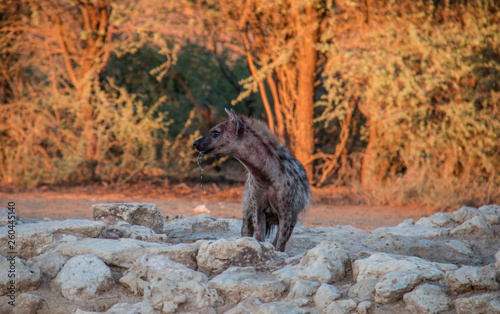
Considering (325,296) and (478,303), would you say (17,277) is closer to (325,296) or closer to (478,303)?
(325,296)

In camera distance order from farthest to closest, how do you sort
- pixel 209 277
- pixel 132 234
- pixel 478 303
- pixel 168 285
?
pixel 132 234 < pixel 209 277 < pixel 168 285 < pixel 478 303

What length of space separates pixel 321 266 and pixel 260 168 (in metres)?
1.33

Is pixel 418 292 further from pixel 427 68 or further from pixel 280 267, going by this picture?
pixel 427 68

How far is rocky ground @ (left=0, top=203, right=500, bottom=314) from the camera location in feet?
12.1

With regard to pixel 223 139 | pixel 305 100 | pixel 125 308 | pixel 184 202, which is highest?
pixel 305 100

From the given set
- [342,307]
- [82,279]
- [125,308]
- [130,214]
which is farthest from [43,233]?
[342,307]

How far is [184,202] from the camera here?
10.6m

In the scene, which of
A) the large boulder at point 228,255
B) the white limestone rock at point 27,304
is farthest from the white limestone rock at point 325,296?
the white limestone rock at point 27,304

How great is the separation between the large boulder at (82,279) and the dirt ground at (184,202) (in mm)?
3678

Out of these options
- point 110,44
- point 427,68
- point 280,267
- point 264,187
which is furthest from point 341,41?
point 280,267

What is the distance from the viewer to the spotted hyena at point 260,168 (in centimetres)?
514

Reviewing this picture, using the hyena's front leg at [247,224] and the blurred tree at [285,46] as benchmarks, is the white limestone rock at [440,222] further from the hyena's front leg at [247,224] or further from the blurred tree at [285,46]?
the blurred tree at [285,46]

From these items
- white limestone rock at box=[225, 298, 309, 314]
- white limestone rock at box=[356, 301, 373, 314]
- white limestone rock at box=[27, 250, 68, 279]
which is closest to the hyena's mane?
white limestone rock at box=[225, 298, 309, 314]

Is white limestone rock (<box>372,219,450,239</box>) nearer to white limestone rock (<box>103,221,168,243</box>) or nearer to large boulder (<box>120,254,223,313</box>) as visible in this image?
white limestone rock (<box>103,221,168,243</box>)
